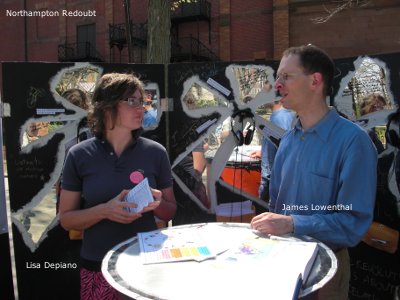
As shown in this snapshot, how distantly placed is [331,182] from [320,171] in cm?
7

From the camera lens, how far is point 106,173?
2.28 m

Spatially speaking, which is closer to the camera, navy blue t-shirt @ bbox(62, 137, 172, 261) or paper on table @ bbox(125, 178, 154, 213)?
paper on table @ bbox(125, 178, 154, 213)

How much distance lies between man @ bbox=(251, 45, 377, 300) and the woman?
666 millimetres

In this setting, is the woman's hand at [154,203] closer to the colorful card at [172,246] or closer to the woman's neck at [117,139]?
the colorful card at [172,246]

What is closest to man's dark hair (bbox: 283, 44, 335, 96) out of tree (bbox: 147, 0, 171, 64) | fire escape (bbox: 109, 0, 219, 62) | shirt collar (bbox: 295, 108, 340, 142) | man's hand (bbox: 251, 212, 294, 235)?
shirt collar (bbox: 295, 108, 340, 142)

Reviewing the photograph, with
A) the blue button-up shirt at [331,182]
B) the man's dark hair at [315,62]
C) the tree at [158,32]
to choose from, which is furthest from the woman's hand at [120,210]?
the tree at [158,32]

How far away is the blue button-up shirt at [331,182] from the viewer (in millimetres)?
1819

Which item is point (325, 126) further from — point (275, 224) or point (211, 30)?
point (211, 30)

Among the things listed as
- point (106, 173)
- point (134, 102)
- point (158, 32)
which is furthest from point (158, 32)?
point (106, 173)

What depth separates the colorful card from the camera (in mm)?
1713

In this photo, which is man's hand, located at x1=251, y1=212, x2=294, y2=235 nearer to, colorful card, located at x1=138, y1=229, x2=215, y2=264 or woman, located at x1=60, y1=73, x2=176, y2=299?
colorful card, located at x1=138, y1=229, x2=215, y2=264

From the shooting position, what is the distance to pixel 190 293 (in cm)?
140

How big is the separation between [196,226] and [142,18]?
23.6 m

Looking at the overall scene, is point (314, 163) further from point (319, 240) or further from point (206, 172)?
point (206, 172)
